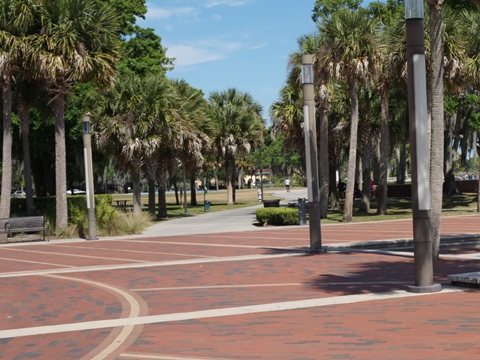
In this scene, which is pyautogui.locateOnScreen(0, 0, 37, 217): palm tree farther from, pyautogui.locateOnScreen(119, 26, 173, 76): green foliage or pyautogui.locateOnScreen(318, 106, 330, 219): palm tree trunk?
pyautogui.locateOnScreen(119, 26, 173, 76): green foliage

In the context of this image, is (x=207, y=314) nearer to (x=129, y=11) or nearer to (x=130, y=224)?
(x=130, y=224)

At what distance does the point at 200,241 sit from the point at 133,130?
1393 cm

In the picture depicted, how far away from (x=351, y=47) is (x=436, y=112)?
16.5m

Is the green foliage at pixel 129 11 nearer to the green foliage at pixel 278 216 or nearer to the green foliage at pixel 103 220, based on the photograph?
the green foliage at pixel 103 220

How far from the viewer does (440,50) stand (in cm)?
1451

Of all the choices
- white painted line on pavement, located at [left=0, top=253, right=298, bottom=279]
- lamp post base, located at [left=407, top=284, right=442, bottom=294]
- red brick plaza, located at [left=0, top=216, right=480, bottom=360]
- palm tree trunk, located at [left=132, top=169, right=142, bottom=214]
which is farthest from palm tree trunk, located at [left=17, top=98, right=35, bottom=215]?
lamp post base, located at [left=407, top=284, right=442, bottom=294]

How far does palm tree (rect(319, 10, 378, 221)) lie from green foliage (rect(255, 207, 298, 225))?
342cm

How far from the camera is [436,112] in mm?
14359

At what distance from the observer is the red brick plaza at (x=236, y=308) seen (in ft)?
25.1

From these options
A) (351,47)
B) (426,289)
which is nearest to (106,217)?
(351,47)

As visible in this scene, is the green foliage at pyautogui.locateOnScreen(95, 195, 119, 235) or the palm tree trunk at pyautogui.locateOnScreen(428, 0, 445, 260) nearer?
the palm tree trunk at pyautogui.locateOnScreen(428, 0, 445, 260)

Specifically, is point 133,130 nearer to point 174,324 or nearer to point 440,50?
point 440,50

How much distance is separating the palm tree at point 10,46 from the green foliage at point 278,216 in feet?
32.6

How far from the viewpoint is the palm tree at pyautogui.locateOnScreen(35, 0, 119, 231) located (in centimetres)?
2600
